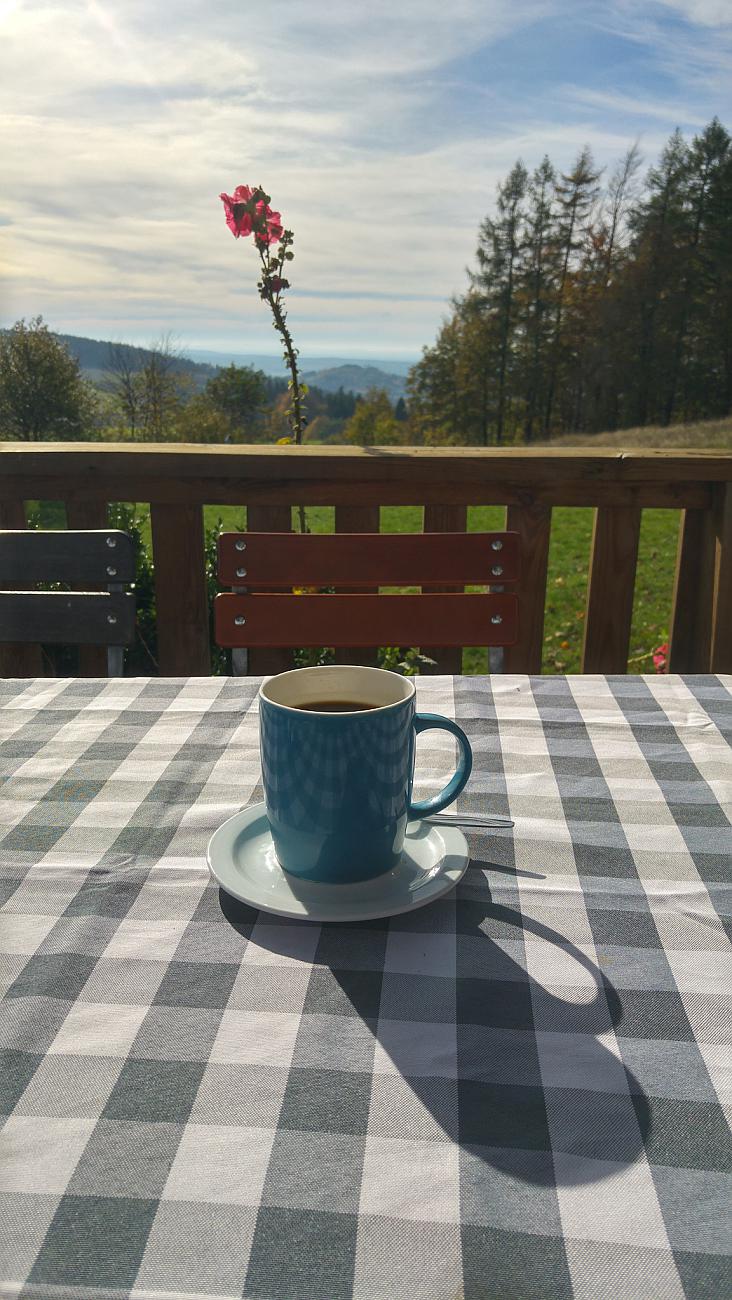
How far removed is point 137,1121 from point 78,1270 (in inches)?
3.3

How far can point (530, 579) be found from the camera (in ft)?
7.25

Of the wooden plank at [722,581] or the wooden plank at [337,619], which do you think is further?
the wooden plank at [722,581]

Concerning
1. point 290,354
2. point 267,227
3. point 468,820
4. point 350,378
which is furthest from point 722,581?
point 350,378

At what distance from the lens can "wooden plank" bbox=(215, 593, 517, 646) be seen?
1499 millimetres

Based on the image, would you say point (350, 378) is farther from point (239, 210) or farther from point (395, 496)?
point (395, 496)

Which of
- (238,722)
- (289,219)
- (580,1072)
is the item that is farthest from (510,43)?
(580,1072)

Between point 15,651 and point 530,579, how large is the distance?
53.2 inches

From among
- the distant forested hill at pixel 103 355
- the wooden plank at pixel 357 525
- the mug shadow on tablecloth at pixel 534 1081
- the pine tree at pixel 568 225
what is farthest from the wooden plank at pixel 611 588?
the pine tree at pixel 568 225

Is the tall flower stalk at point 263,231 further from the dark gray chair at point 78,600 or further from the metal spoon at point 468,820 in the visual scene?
the metal spoon at point 468,820

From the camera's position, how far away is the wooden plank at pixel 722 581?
84.7 inches

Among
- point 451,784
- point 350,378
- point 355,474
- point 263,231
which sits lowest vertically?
point 451,784

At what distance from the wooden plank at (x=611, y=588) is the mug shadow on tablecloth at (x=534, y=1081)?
176cm

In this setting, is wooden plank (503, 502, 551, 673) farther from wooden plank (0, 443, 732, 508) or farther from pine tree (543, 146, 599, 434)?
pine tree (543, 146, 599, 434)

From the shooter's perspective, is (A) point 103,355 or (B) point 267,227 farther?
(A) point 103,355
